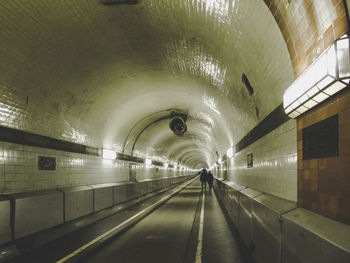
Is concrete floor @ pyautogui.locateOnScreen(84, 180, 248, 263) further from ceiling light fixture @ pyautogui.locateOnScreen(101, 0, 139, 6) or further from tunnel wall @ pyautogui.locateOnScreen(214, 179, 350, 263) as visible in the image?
ceiling light fixture @ pyautogui.locateOnScreen(101, 0, 139, 6)

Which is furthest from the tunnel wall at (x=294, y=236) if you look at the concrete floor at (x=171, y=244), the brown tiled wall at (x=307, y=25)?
the brown tiled wall at (x=307, y=25)

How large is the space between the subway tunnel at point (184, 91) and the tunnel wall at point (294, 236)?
2cm

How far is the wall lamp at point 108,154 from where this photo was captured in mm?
11328

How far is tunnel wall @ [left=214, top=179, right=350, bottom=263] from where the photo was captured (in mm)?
2194

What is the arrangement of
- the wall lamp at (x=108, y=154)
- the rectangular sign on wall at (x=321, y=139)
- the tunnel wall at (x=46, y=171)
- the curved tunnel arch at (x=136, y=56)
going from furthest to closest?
the wall lamp at (x=108, y=154) → the tunnel wall at (x=46, y=171) → the curved tunnel arch at (x=136, y=56) → the rectangular sign on wall at (x=321, y=139)

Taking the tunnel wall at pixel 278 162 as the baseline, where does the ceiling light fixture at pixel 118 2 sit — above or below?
above

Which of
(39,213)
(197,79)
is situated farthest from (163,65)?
(39,213)

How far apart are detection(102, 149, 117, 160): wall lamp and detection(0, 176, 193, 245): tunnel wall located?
1315mm

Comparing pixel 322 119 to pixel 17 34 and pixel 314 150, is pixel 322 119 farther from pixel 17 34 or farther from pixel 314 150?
pixel 17 34

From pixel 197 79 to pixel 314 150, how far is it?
611cm

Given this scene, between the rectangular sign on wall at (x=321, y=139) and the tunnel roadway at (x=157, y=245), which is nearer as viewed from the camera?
the rectangular sign on wall at (x=321, y=139)

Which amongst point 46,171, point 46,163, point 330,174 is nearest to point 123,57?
point 46,163

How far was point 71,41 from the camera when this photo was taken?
609 centimetres

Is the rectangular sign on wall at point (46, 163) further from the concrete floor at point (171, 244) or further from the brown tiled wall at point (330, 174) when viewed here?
the brown tiled wall at point (330, 174)
